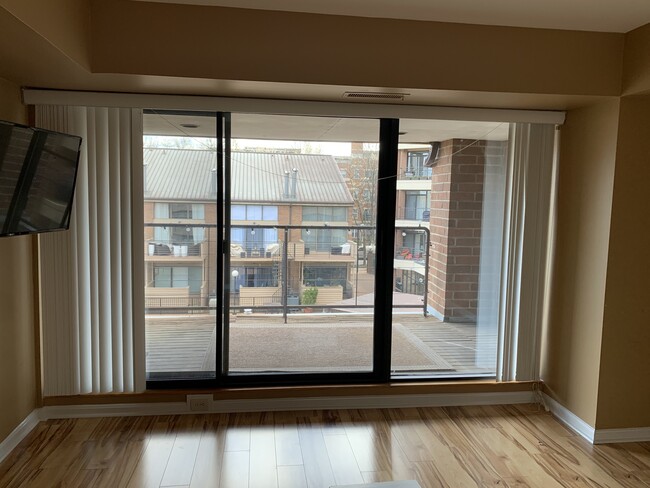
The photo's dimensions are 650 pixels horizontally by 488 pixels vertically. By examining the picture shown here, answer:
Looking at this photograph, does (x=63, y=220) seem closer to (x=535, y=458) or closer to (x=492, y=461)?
(x=492, y=461)

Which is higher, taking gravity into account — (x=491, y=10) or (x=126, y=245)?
(x=491, y=10)

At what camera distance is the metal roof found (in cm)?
290

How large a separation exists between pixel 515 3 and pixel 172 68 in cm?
162

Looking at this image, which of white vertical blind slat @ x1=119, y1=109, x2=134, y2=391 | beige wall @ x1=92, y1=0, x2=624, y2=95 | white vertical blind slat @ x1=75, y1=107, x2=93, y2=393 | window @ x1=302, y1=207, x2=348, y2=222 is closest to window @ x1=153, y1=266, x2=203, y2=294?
white vertical blind slat @ x1=119, y1=109, x2=134, y2=391

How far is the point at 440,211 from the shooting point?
321 centimetres

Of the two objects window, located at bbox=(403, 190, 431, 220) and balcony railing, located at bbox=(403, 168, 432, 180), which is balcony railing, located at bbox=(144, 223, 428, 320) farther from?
balcony railing, located at bbox=(403, 168, 432, 180)

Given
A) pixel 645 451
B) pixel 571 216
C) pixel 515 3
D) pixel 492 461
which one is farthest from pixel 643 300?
pixel 515 3

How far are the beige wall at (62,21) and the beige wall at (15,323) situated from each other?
620 millimetres

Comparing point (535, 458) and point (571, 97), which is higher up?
point (571, 97)

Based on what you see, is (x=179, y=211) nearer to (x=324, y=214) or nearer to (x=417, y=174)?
(x=324, y=214)

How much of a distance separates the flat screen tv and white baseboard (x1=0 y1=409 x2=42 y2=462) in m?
1.17

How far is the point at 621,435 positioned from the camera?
2781mm

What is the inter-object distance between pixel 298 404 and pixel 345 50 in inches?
84.8

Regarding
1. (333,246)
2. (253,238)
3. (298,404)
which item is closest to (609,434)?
(298,404)
